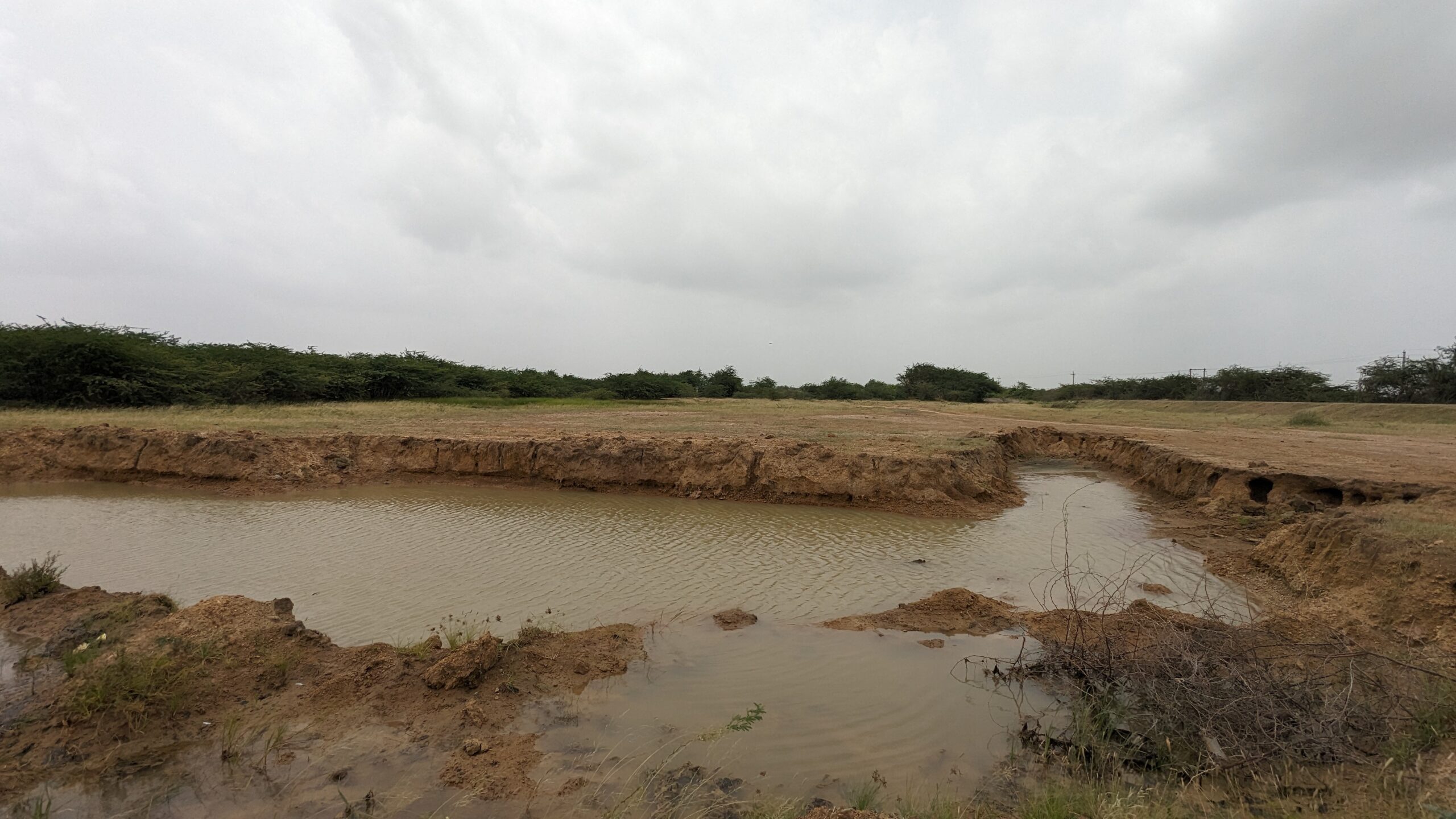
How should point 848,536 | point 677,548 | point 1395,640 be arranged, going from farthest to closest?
point 848,536 → point 677,548 → point 1395,640

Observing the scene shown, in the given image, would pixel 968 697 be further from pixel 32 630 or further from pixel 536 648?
pixel 32 630

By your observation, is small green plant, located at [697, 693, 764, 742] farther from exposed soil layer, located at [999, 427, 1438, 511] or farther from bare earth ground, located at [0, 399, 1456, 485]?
exposed soil layer, located at [999, 427, 1438, 511]

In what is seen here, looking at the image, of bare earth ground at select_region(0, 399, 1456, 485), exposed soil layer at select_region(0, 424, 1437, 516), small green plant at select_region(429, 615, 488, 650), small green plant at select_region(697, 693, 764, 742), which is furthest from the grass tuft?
bare earth ground at select_region(0, 399, 1456, 485)

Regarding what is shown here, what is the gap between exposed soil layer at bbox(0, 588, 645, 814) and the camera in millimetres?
3160

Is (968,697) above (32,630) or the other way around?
the other way around

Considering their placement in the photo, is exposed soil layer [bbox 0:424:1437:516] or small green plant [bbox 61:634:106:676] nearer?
small green plant [bbox 61:634:106:676]

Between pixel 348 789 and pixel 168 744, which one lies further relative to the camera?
pixel 168 744

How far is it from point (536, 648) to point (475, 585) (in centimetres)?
220

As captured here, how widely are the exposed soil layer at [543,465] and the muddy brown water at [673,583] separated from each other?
0.55 meters

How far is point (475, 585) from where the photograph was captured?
6.30 meters

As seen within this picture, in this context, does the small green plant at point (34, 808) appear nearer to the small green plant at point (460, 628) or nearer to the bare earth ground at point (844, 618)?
the bare earth ground at point (844, 618)

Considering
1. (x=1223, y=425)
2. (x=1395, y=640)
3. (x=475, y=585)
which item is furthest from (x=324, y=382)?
(x=1223, y=425)

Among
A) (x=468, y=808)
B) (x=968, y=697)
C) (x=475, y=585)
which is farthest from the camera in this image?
(x=475, y=585)

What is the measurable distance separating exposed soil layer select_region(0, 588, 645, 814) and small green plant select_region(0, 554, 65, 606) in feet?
0.59
